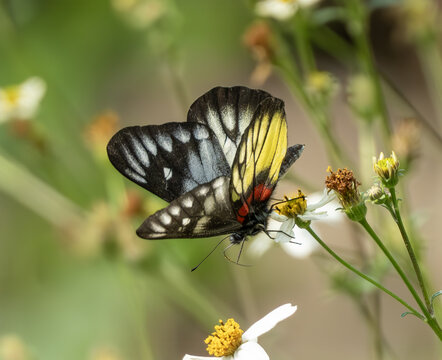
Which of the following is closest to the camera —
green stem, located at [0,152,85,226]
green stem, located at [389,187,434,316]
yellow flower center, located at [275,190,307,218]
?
green stem, located at [389,187,434,316]

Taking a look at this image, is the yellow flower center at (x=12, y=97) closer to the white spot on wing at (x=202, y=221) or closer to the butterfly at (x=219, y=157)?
the butterfly at (x=219, y=157)

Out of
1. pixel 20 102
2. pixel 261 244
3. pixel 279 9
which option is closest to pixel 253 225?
pixel 261 244

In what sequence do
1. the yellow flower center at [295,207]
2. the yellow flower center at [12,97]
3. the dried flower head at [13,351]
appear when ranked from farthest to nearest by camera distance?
1. the yellow flower center at [12,97]
2. the dried flower head at [13,351]
3. the yellow flower center at [295,207]

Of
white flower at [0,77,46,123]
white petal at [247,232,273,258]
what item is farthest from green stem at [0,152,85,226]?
white petal at [247,232,273,258]

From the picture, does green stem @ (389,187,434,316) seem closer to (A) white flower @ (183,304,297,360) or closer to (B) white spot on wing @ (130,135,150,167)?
(A) white flower @ (183,304,297,360)

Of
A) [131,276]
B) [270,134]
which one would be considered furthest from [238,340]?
[131,276]

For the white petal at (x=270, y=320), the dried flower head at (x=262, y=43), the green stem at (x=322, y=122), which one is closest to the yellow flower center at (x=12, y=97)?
the dried flower head at (x=262, y=43)

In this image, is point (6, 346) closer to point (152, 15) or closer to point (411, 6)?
point (152, 15)
